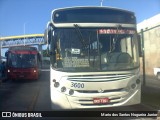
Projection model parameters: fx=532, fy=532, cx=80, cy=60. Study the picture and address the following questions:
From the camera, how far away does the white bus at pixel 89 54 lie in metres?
8.02

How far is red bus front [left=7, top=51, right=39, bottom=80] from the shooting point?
27.2 ft

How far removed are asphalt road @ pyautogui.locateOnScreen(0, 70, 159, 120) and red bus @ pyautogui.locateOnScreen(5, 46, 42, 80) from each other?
0.14 meters

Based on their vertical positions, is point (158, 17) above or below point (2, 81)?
above

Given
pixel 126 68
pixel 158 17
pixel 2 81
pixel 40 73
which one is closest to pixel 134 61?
pixel 126 68

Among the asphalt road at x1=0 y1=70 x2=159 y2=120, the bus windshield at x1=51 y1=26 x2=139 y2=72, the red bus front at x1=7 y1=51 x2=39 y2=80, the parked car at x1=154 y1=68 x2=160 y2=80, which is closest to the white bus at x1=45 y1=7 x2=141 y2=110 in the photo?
the bus windshield at x1=51 y1=26 x2=139 y2=72

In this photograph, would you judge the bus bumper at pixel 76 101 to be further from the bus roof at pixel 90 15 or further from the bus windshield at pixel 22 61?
the bus roof at pixel 90 15

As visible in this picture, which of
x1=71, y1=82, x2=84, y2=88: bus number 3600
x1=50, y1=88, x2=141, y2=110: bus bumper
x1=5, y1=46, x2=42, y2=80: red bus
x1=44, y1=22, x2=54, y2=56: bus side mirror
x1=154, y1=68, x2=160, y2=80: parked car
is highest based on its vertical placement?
x1=44, y1=22, x2=54, y2=56: bus side mirror

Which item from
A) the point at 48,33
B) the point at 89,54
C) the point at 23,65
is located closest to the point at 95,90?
the point at 89,54

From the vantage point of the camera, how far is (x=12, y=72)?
8320 millimetres

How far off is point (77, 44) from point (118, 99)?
1086 mm

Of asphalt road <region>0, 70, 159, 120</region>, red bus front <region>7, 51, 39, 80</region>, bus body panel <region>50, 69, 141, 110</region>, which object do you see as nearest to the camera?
asphalt road <region>0, 70, 159, 120</region>

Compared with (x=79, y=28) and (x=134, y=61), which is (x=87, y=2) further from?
(x=134, y=61)

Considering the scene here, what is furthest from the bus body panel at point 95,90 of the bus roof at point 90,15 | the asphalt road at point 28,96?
the bus roof at point 90,15

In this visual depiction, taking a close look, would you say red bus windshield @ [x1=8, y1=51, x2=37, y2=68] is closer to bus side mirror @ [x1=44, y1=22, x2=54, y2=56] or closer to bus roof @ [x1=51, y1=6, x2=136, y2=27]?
bus side mirror @ [x1=44, y1=22, x2=54, y2=56]
